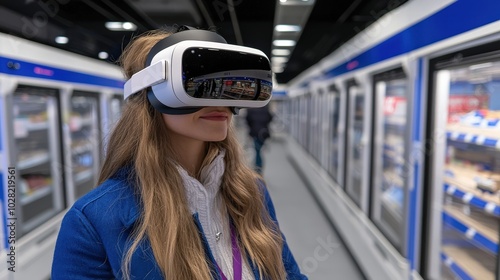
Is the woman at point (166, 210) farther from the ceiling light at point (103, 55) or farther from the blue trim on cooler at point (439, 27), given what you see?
the ceiling light at point (103, 55)

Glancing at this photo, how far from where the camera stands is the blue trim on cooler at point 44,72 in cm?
294

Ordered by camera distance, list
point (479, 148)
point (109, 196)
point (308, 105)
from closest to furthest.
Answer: point (109, 196) < point (479, 148) < point (308, 105)

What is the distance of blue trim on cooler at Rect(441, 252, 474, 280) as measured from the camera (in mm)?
2462

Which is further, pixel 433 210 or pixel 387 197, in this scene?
pixel 387 197

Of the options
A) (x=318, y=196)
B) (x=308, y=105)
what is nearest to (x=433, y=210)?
(x=318, y=196)

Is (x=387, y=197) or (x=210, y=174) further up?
(x=210, y=174)

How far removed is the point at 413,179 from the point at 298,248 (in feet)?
6.35

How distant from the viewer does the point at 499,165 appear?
7.41 feet

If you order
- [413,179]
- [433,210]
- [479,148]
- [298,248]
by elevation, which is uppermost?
[479,148]

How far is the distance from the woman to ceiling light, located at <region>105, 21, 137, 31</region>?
3783mm

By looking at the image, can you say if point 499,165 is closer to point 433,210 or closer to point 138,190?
point 433,210

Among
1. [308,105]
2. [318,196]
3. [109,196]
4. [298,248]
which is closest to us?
[109,196]

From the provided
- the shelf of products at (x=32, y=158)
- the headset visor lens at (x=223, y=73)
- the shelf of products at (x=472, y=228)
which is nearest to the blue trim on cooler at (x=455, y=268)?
the shelf of products at (x=472, y=228)

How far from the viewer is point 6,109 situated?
9.11 ft
